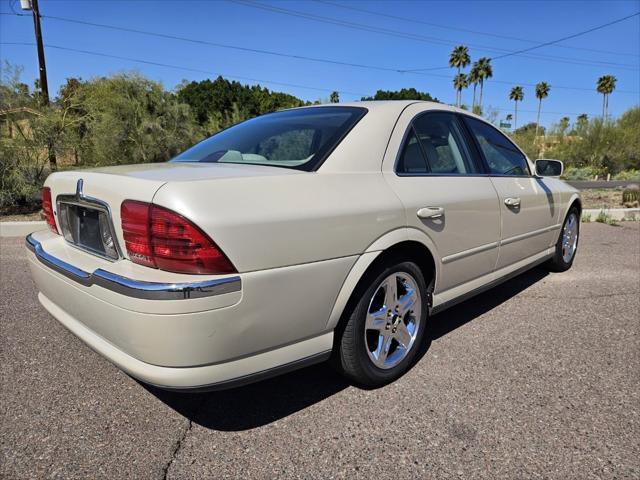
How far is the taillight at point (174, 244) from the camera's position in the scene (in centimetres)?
171

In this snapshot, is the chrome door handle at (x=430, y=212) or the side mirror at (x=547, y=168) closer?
the chrome door handle at (x=430, y=212)

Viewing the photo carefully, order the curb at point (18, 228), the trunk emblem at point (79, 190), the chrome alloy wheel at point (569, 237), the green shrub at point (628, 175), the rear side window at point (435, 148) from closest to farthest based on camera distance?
the trunk emblem at point (79, 190), the rear side window at point (435, 148), the chrome alloy wheel at point (569, 237), the curb at point (18, 228), the green shrub at point (628, 175)

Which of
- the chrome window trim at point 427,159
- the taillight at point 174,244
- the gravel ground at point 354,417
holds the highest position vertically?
the chrome window trim at point 427,159

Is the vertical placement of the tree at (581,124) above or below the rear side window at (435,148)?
above

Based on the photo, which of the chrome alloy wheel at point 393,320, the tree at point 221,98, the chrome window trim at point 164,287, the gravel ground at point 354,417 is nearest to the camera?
the chrome window trim at point 164,287

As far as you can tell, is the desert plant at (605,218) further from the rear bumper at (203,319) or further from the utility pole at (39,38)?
the utility pole at (39,38)

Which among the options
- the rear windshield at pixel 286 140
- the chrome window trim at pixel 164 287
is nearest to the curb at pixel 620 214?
the rear windshield at pixel 286 140

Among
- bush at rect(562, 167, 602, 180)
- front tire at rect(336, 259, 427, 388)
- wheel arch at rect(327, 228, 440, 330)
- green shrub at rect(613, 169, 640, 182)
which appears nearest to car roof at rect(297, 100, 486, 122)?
wheel arch at rect(327, 228, 440, 330)

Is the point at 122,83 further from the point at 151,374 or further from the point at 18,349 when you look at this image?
the point at 151,374

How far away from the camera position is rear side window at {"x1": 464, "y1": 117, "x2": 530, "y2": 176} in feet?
11.3

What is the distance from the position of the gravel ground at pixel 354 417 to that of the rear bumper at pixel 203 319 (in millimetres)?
372

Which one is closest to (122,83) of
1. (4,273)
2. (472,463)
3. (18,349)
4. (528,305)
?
(4,273)

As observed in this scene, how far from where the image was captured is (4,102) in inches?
359

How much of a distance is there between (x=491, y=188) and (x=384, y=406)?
1.76 meters
